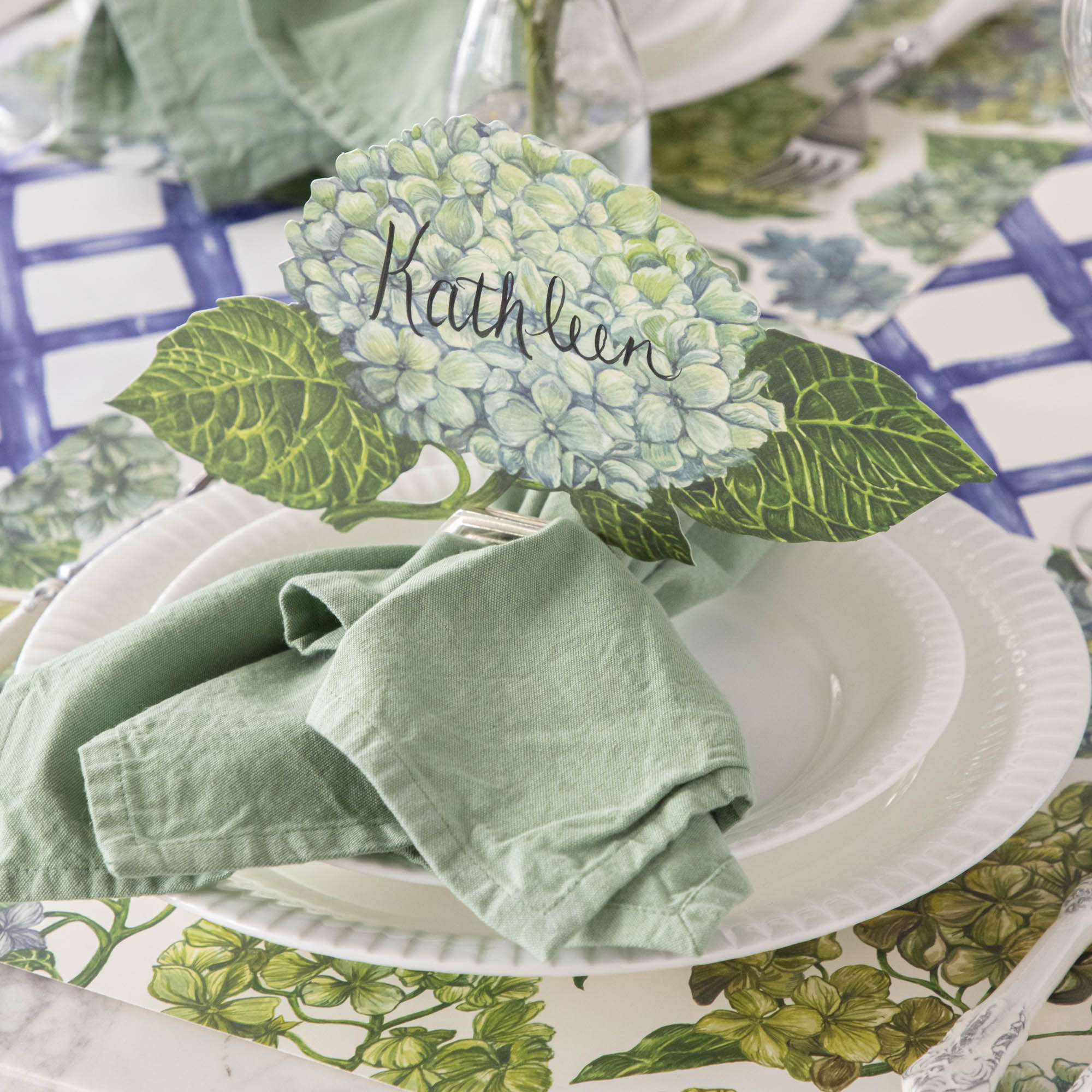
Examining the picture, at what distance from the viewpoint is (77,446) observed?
72cm

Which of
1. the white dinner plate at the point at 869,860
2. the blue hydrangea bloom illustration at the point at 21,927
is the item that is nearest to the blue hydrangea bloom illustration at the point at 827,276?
the white dinner plate at the point at 869,860

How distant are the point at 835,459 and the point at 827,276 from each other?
43 cm

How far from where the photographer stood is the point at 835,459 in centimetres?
43

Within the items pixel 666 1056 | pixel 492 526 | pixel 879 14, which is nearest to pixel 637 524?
pixel 492 526

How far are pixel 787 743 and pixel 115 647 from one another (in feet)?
0.80

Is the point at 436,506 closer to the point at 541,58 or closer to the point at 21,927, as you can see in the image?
the point at 21,927

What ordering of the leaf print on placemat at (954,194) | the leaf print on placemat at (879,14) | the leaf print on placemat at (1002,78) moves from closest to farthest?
the leaf print on placemat at (954,194) < the leaf print on placemat at (1002,78) < the leaf print on placemat at (879,14)

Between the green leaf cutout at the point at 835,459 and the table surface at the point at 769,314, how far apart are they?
0.14m

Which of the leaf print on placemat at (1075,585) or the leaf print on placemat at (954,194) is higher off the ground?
the leaf print on placemat at (954,194)

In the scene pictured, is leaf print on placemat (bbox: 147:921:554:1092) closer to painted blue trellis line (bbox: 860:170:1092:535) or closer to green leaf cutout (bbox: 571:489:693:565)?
green leaf cutout (bbox: 571:489:693:565)

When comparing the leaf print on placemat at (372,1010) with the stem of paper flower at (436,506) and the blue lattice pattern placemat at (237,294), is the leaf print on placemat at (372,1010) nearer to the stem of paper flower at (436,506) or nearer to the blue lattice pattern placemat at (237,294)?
the stem of paper flower at (436,506)

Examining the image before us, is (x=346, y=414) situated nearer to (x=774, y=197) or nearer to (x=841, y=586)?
(x=841, y=586)

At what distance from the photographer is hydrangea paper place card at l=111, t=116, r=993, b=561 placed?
41 centimetres

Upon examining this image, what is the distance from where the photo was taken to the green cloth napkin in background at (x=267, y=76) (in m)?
0.90
